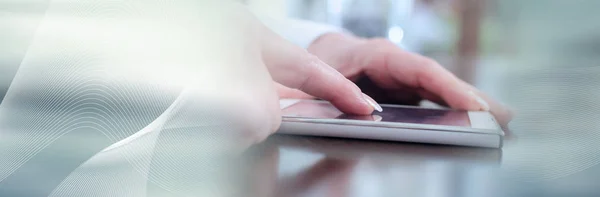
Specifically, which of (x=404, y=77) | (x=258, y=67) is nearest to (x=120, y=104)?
(x=258, y=67)

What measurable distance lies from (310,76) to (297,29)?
0.18ft

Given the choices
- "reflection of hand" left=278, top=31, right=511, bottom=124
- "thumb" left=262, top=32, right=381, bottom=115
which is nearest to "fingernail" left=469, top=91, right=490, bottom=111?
"reflection of hand" left=278, top=31, right=511, bottom=124

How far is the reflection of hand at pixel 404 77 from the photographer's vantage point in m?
0.34

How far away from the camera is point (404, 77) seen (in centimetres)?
37

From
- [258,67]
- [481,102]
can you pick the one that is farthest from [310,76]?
[481,102]

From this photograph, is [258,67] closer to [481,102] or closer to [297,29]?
[297,29]

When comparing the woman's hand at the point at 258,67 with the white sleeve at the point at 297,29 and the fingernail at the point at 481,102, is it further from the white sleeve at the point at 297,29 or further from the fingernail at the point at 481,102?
the fingernail at the point at 481,102

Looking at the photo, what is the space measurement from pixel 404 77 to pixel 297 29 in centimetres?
10

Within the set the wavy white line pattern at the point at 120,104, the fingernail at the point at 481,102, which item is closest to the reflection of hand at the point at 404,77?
the fingernail at the point at 481,102

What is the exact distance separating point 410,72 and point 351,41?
0.05 m

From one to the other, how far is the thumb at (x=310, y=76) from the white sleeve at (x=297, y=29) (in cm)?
1

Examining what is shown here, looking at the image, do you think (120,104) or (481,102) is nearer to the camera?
(120,104)

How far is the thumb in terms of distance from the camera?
0.83ft

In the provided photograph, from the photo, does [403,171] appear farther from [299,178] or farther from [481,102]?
[481,102]
